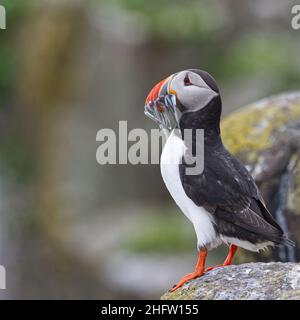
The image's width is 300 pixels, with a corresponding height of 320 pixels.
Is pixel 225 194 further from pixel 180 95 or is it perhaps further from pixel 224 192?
pixel 180 95

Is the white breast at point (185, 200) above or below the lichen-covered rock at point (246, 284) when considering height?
above

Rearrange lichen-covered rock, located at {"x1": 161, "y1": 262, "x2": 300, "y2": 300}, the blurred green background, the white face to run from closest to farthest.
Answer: lichen-covered rock, located at {"x1": 161, "y1": 262, "x2": 300, "y2": 300}, the white face, the blurred green background

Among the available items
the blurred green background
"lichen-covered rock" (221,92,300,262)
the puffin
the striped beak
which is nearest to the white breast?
the puffin

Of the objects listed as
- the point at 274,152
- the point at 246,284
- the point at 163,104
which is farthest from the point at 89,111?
the point at 246,284

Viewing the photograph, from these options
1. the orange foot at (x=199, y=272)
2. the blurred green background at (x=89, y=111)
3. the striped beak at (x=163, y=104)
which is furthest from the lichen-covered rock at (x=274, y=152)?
the blurred green background at (x=89, y=111)

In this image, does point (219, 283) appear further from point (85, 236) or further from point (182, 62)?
point (182, 62)

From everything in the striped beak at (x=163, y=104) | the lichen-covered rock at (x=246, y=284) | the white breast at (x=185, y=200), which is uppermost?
the striped beak at (x=163, y=104)

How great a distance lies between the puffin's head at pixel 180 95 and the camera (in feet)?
14.7

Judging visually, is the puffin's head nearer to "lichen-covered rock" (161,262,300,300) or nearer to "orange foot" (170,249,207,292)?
"orange foot" (170,249,207,292)

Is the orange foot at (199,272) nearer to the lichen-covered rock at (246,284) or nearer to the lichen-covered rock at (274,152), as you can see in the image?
the lichen-covered rock at (246,284)

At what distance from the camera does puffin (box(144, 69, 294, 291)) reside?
4.49 m

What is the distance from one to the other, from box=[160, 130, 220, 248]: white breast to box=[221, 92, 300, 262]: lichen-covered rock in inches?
46.0

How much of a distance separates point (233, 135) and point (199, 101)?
1.58 meters

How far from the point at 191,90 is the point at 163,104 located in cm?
16
